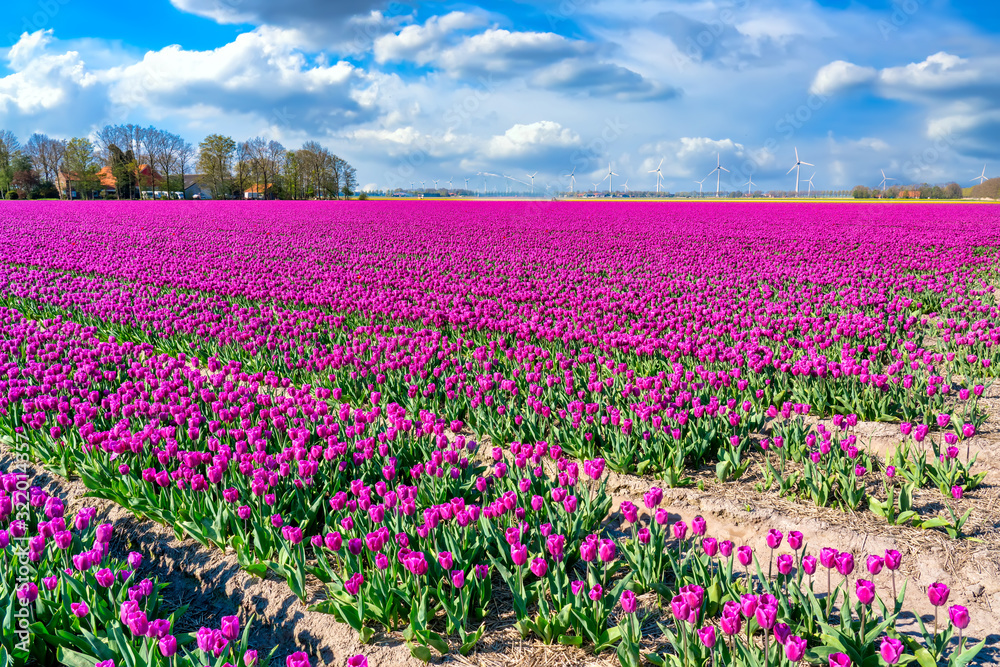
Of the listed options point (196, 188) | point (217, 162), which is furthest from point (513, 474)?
point (196, 188)

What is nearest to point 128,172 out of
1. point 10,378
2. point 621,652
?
point 10,378

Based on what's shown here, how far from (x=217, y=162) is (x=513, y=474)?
97.8 meters

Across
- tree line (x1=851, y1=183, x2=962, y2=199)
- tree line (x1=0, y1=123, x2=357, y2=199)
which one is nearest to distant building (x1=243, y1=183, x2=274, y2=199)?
tree line (x1=0, y1=123, x2=357, y2=199)

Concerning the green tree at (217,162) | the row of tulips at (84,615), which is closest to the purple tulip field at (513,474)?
the row of tulips at (84,615)

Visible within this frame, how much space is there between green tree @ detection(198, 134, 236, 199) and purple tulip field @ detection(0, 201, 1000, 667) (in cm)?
8661

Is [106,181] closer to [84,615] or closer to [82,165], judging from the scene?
[82,165]

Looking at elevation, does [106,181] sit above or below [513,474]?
above

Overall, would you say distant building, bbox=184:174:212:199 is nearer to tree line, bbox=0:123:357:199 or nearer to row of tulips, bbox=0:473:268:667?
tree line, bbox=0:123:357:199

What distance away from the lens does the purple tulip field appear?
2986 mm

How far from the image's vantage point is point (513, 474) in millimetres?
4285

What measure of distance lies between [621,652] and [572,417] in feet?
8.39

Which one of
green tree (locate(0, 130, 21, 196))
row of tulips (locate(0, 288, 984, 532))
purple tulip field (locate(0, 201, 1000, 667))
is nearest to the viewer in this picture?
purple tulip field (locate(0, 201, 1000, 667))

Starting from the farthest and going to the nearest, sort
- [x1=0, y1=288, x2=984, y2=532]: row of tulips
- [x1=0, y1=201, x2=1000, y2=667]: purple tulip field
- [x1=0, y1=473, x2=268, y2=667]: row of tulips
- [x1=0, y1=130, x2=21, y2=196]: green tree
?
1. [x1=0, y1=130, x2=21, y2=196]: green tree
2. [x1=0, y1=288, x2=984, y2=532]: row of tulips
3. [x1=0, y1=201, x2=1000, y2=667]: purple tulip field
4. [x1=0, y1=473, x2=268, y2=667]: row of tulips

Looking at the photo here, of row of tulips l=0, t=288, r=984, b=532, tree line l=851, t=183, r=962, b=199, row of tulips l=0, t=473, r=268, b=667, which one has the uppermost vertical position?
tree line l=851, t=183, r=962, b=199
